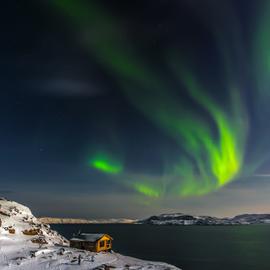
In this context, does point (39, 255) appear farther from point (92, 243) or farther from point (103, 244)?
point (103, 244)

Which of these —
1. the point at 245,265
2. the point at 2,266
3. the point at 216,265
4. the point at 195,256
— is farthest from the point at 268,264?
the point at 2,266

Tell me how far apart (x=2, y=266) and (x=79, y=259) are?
15276 millimetres

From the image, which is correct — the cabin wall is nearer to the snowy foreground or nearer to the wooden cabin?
the wooden cabin

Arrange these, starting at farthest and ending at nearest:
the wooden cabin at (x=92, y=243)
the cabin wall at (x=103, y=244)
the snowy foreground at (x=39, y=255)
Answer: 1. the cabin wall at (x=103, y=244)
2. the wooden cabin at (x=92, y=243)
3. the snowy foreground at (x=39, y=255)

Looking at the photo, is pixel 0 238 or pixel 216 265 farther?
pixel 216 265

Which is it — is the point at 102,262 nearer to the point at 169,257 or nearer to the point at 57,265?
the point at 57,265

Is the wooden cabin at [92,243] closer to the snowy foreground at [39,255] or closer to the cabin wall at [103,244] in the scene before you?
the cabin wall at [103,244]

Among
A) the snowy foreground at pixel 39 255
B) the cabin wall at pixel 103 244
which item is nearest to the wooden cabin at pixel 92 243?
the cabin wall at pixel 103 244

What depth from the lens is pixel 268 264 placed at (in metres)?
121

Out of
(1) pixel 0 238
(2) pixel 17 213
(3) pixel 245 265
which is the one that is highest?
(2) pixel 17 213

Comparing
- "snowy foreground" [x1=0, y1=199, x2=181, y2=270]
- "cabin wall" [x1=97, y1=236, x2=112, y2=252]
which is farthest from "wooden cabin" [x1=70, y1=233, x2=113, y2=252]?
"snowy foreground" [x1=0, y1=199, x2=181, y2=270]

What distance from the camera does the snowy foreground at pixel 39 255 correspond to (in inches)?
2751

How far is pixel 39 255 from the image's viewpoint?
76.3 meters

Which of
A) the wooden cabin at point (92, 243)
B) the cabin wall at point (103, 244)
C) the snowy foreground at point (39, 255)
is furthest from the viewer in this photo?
the cabin wall at point (103, 244)
